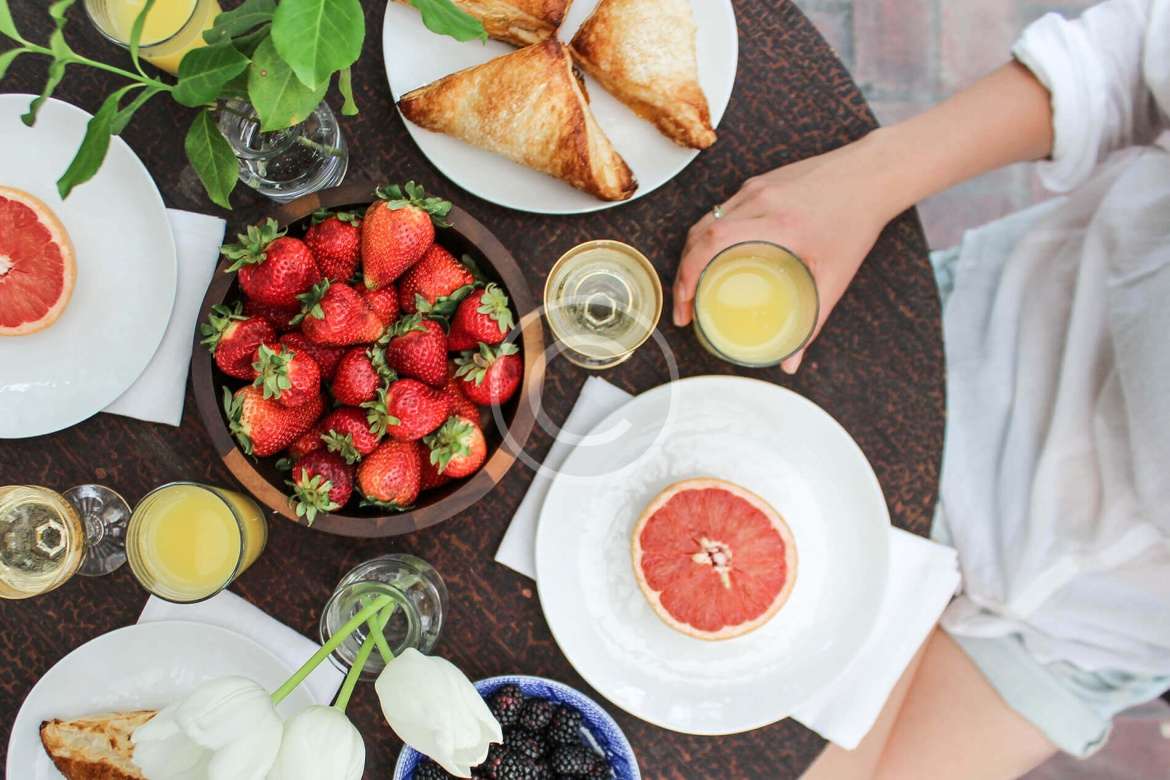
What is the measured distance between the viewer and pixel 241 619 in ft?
2.92

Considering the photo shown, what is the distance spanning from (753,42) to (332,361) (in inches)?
23.0

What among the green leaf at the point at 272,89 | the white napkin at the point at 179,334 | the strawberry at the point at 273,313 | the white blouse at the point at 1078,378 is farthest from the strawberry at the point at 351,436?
the white blouse at the point at 1078,378

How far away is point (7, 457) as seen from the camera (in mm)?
904

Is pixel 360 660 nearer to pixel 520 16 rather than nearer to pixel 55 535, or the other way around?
pixel 55 535

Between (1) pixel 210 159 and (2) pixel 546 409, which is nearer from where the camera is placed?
(1) pixel 210 159

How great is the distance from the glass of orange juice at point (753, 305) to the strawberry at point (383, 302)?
12.3 inches

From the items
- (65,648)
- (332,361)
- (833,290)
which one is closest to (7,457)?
(65,648)

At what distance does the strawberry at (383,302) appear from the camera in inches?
31.5

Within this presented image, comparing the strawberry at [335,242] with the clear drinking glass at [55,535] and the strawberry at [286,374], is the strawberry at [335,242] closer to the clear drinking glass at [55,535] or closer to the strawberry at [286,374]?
the strawberry at [286,374]

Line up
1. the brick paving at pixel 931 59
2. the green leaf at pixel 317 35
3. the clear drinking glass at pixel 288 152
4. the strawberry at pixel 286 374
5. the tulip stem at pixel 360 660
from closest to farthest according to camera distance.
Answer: the green leaf at pixel 317 35 → the tulip stem at pixel 360 660 → the strawberry at pixel 286 374 → the clear drinking glass at pixel 288 152 → the brick paving at pixel 931 59

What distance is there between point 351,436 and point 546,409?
0.71ft

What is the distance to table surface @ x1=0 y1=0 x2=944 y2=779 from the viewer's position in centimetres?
90

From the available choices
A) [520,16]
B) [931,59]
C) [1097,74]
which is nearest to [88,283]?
Result: [520,16]

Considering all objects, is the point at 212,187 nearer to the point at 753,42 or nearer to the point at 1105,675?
the point at 753,42
